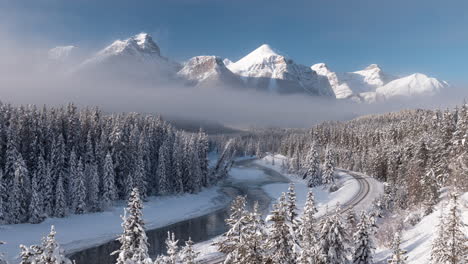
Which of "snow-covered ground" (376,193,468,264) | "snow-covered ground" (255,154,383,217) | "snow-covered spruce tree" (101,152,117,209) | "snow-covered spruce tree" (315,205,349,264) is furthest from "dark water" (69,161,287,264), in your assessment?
"snow-covered ground" (376,193,468,264)

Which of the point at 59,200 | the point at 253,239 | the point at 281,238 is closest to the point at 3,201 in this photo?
the point at 59,200

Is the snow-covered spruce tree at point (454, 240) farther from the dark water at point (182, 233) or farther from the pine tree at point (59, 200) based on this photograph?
the pine tree at point (59, 200)

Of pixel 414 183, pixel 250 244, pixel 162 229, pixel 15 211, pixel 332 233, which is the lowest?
pixel 162 229

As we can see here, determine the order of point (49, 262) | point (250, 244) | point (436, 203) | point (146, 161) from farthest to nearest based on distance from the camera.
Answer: point (146, 161), point (436, 203), point (250, 244), point (49, 262)

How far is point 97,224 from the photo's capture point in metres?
56.8

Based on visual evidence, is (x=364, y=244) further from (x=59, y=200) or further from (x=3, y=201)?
(x=3, y=201)

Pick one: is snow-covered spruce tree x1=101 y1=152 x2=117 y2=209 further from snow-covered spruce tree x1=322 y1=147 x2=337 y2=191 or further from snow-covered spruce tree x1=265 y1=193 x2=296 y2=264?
snow-covered spruce tree x1=322 y1=147 x2=337 y2=191

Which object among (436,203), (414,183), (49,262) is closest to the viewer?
(49,262)

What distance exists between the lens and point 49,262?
12555mm

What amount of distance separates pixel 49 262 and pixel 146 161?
68452mm

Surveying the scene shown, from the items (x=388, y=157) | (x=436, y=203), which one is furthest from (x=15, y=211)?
(x=388, y=157)

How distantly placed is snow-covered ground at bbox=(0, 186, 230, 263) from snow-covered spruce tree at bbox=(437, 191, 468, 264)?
136ft

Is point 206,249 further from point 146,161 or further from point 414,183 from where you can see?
point 146,161

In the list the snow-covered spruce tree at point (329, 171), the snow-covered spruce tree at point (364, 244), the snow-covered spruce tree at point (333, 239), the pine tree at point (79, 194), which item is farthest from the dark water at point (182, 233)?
the snow-covered spruce tree at point (364, 244)
